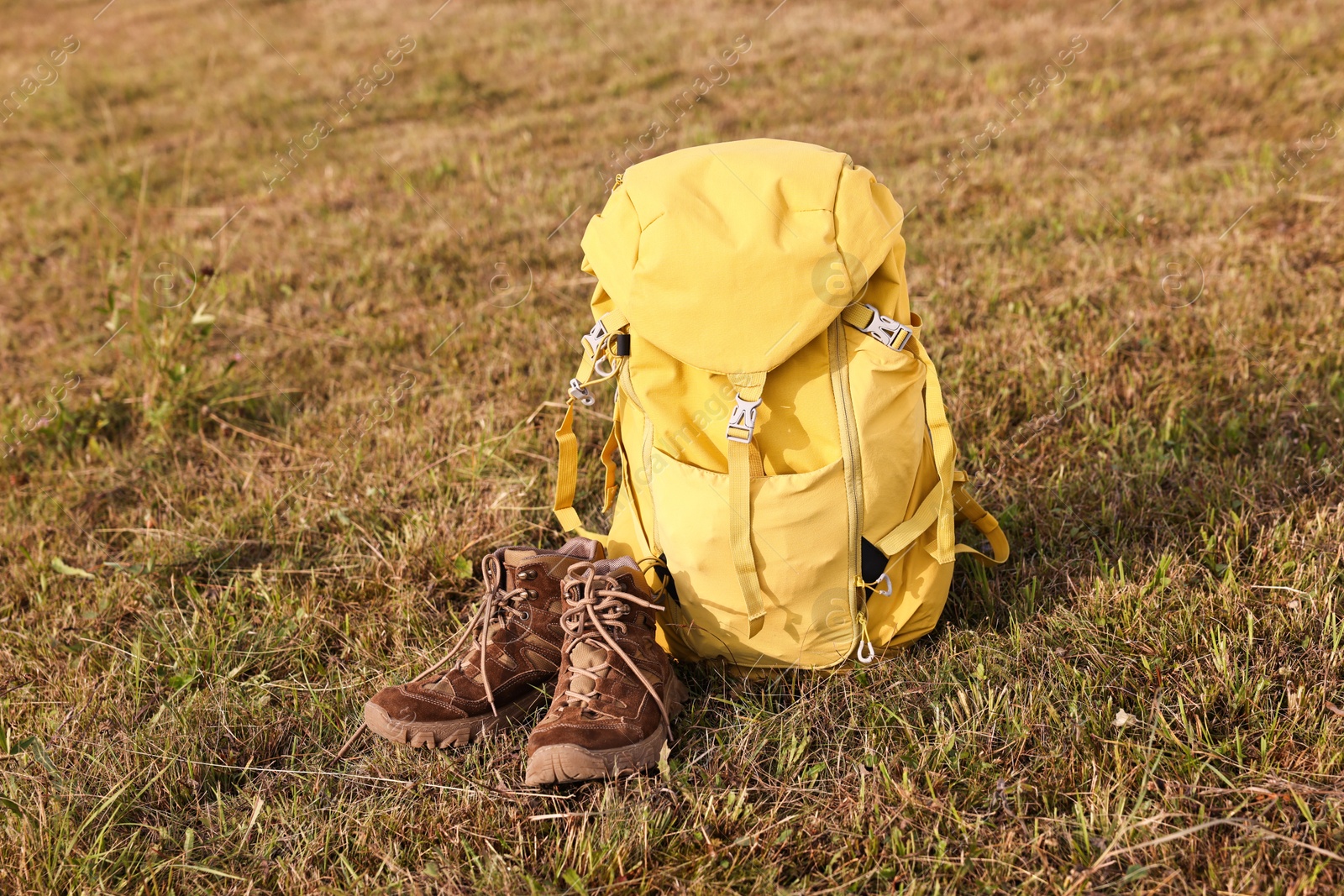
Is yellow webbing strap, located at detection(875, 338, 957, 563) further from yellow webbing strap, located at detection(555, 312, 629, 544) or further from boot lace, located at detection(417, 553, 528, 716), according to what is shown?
boot lace, located at detection(417, 553, 528, 716)

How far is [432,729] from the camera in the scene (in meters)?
2.23

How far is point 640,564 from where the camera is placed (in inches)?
96.6

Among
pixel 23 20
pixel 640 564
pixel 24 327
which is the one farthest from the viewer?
pixel 23 20

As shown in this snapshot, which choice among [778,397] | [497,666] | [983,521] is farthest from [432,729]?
[983,521]

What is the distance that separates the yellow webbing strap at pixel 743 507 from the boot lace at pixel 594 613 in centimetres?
24

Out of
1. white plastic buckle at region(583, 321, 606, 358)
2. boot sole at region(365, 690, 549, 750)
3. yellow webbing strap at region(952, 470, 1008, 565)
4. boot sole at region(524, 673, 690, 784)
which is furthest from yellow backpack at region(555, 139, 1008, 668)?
boot sole at region(365, 690, 549, 750)

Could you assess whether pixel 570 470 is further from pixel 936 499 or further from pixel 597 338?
pixel 936 499

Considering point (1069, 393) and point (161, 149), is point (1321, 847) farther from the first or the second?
point (161, 149)

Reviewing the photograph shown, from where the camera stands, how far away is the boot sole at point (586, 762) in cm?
203

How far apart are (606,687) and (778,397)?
0.79 meters

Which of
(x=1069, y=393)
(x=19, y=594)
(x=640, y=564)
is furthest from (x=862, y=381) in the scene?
(x=19, y=594)

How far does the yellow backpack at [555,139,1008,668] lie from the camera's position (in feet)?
6.72

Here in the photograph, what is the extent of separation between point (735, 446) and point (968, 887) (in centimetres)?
100

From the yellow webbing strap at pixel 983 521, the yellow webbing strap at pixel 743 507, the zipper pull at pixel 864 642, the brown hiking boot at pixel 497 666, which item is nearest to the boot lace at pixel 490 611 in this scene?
the brown hiking boot at pixel 497 666
